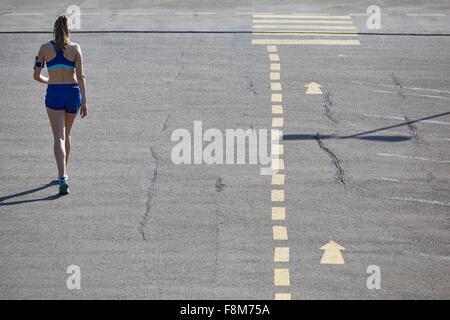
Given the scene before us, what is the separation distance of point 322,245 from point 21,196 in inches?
153

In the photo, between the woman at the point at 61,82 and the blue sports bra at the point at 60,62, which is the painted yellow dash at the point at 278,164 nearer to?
the woman at the point at 61,82

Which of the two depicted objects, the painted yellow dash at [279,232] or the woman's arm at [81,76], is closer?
the painted yellow dash at [279,232]

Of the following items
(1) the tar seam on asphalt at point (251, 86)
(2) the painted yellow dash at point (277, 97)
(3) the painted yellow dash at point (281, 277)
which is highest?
(1) the tar seam on asphalt at point (251, 86)

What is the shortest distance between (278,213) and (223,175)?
161 centimetres

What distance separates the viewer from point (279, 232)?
11.4m

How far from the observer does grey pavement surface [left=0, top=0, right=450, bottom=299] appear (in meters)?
10.3

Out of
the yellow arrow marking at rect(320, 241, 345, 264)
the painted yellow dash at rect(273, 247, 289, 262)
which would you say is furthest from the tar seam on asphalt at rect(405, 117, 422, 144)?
the painted yellow dash at rect(273, 247, 289, 262)

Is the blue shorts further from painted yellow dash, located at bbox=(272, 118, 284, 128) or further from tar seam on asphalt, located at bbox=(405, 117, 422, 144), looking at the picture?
tar seam on asphalt, located at bbox=(405, 117, 422, 144)

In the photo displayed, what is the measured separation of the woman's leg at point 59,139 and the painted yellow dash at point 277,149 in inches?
123

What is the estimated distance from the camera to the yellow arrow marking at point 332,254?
10.6 metres

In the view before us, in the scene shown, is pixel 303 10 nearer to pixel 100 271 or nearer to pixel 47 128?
pixel 47 128

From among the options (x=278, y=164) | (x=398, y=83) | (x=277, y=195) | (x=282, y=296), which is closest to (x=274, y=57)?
(x=398, y=83)

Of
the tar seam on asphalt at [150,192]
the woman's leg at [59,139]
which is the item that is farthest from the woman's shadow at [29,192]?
the tar seam on asphalt at [150,192]

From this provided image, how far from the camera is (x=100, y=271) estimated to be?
10.3m
